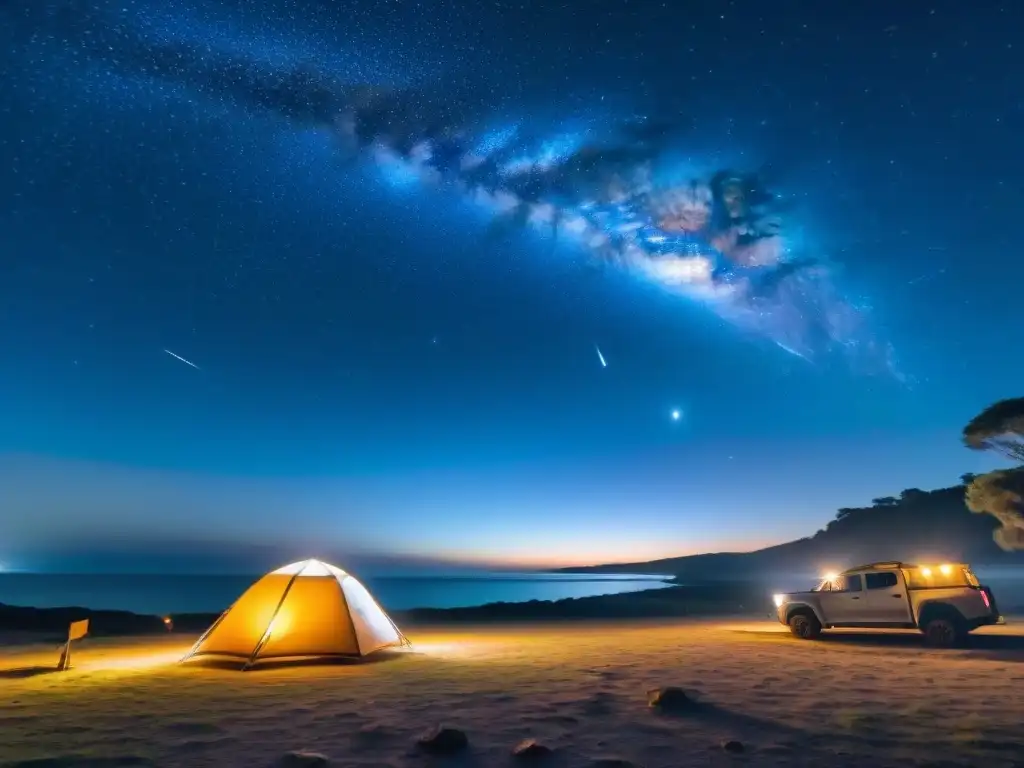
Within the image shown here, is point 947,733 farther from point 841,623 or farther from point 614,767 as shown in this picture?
point 841,623

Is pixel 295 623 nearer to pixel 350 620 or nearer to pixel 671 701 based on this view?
pixel 350 620

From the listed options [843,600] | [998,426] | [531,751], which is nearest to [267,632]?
[531,751]

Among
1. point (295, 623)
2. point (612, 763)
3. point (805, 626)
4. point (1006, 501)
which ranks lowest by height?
point (612, 763)

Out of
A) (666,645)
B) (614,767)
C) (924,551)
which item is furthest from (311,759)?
(924,551)

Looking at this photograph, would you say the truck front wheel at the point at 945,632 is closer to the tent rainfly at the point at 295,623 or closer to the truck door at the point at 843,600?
the truck door at the point at 843,600

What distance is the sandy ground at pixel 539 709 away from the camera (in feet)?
22.3

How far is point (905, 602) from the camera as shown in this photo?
53.1 feet

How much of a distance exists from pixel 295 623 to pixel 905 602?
581 inches

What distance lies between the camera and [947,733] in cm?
738

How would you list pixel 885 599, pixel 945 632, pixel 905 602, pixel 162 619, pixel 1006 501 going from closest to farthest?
1. pixel 945 632
2. pixel 905 602
3. pixel 885 599
4. pixel 162 619
5. pixel 1006 501

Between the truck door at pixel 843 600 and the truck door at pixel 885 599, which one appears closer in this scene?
the truck door at pixel 885 599

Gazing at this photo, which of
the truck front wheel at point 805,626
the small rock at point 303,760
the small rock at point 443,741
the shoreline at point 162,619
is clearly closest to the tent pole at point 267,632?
the small rock at point 303,760

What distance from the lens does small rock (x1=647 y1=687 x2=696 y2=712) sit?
877cm

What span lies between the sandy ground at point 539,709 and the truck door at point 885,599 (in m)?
1.73
